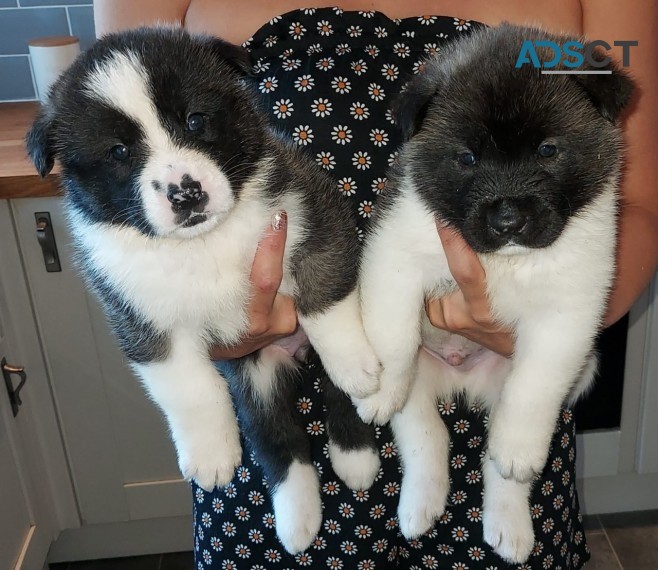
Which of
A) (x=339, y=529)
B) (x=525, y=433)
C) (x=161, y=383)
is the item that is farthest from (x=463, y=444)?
(x=161, y=383)

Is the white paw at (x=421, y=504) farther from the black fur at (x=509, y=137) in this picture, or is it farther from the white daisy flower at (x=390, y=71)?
the white daisy flower at (x=390, y=71)

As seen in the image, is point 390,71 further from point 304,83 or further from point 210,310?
point 210,310

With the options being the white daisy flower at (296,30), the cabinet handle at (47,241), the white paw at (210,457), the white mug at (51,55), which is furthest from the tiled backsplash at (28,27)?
the white paw at (210,457)

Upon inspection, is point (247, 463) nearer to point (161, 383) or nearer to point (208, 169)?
point (161, 383)

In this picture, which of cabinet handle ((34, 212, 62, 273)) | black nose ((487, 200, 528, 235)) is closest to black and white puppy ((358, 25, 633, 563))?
black nose ((487, 200, 528, 235))

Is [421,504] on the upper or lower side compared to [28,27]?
lower

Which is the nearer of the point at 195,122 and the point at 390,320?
the point at 195,122

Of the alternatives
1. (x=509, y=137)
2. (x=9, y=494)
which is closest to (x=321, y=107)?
(x=509, y=137)
